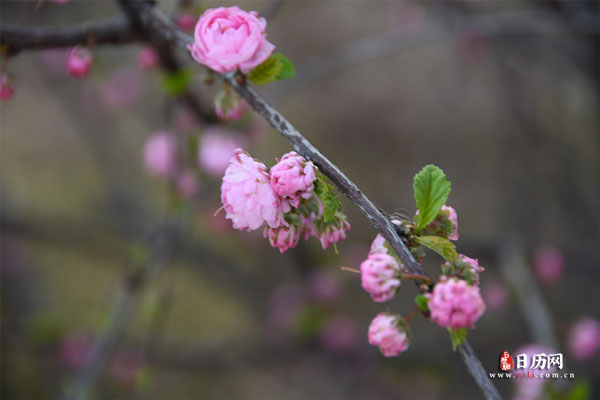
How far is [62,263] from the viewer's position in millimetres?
3252

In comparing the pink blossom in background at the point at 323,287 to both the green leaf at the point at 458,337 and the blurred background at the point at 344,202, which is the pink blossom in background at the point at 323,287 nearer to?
the blurred background at the point at 344,202

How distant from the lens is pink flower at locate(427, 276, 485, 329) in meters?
0.56

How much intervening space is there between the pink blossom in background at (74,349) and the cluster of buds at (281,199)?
233 centimetres

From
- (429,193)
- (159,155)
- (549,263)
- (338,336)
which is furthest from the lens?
(338,336)

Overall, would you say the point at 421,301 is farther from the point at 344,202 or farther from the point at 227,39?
the point at 344,202

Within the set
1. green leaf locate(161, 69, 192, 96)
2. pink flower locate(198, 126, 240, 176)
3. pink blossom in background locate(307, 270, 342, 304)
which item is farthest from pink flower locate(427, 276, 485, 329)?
pink blossom in background locate(307, 270, 342, 304)

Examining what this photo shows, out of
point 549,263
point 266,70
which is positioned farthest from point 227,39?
point 549,263

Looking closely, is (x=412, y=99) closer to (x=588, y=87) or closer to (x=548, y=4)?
(x=588, y=87)

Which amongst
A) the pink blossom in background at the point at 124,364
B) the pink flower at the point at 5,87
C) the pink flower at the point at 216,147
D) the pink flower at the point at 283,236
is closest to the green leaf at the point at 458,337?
the pink flower at the point at 283,236

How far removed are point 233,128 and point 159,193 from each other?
195 centimetres

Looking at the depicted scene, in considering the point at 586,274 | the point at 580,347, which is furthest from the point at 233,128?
the point at 586,274

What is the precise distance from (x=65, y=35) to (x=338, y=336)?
6.94 ft

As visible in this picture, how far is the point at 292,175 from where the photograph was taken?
2.00ft

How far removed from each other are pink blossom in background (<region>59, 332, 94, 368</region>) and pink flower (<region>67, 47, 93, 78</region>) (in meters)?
2.05
